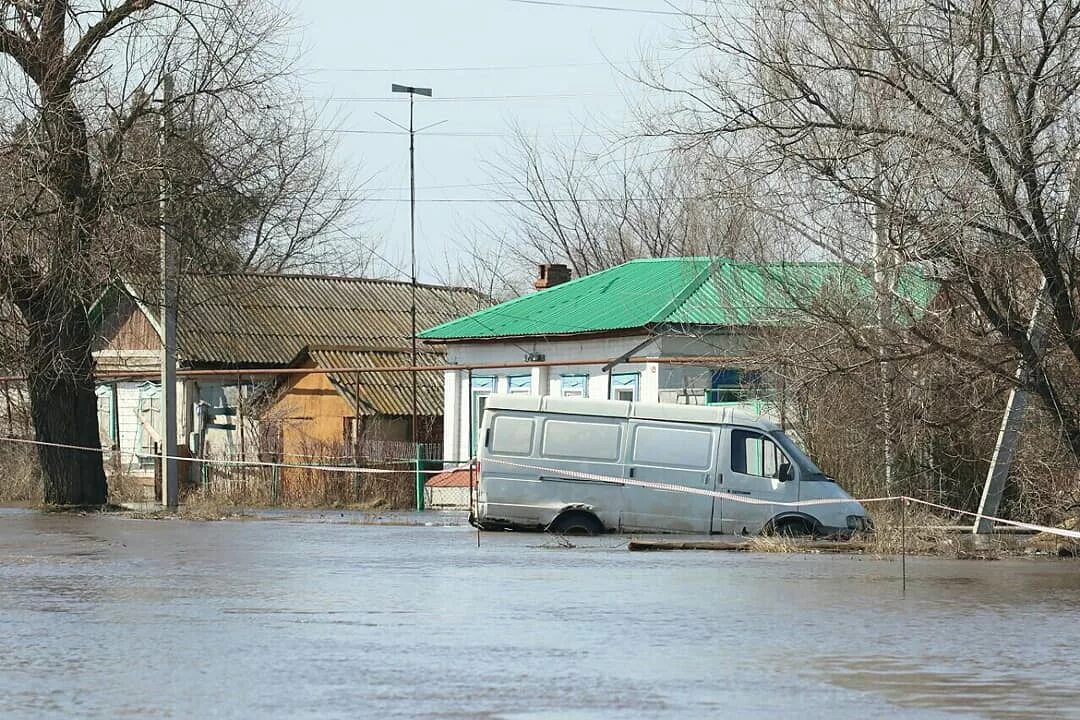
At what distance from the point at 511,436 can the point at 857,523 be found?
4.70m

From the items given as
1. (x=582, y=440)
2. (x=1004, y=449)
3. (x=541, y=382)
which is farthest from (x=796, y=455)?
(x=541, y=382)

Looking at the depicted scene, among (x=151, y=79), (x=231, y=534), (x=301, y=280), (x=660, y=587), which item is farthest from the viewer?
(x=301, y=280)

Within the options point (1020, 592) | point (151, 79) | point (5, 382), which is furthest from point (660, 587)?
point (5, 382)

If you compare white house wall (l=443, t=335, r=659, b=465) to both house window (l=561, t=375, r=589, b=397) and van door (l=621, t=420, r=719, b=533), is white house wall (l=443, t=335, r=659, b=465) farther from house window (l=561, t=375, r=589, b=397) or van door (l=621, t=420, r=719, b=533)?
van door (l=621, t=420, r=719, b=533)

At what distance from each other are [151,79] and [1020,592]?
17.9 metres

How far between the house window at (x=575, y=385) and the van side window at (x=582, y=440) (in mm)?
13734

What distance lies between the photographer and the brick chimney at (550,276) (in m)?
46.9

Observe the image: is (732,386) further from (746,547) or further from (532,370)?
(746,547)

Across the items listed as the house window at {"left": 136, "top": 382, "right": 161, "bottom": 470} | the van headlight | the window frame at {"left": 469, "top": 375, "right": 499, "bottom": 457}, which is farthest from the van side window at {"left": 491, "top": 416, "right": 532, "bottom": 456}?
the house window at {"left": 136, "top": 382, "right": 161, "bottom": 470}

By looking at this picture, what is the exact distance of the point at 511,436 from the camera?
79.4 feet

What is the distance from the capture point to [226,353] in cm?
4534

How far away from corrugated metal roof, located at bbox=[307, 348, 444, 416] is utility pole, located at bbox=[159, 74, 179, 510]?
828cm

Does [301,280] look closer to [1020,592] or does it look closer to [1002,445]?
[1002,445]

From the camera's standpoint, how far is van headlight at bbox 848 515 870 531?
2295 centimetres
